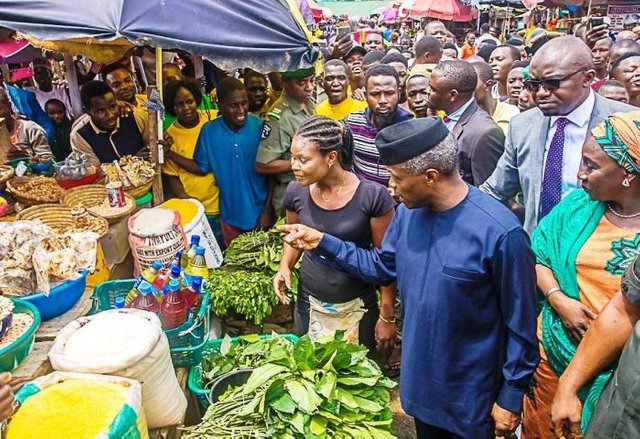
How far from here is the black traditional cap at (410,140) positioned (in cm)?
196

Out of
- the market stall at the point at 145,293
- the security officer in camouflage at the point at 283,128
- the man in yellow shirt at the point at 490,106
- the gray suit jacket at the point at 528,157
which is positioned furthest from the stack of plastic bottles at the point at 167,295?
the man in yellow shirt at the point at 490,106

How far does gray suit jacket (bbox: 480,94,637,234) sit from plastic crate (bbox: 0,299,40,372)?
2497 mm

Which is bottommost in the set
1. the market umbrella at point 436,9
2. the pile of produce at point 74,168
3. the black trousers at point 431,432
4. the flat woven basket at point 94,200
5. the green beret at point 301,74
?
the black trousers at point 431,432

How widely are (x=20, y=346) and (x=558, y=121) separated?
2.74m

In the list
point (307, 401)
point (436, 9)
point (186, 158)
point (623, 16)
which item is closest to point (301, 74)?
point (186, 158)

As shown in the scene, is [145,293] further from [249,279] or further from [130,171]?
[130,171]

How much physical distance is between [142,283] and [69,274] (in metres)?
0.36

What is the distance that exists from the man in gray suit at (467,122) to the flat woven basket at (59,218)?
2356 millimetres

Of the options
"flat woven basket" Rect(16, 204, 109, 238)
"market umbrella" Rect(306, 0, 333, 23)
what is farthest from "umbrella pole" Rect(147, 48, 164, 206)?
"market umbrella" Rect(306, 0, 333, 23)

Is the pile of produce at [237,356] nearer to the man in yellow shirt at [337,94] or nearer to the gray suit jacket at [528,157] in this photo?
the gray suit jacket at [528,157]

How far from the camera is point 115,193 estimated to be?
355 cm

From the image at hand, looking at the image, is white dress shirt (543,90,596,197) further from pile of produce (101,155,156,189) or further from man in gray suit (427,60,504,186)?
pile of produce (101,155,156,189)

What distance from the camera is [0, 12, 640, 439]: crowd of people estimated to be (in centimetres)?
190

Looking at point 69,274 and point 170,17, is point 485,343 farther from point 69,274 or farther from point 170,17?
point 170,17
